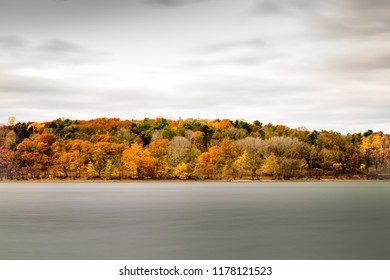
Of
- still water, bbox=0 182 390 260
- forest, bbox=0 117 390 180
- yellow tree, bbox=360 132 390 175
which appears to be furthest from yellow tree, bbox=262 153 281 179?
still water, bbox=0 182 390 260

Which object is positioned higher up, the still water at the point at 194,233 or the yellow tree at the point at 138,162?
the yellow tree at the point at 138,162

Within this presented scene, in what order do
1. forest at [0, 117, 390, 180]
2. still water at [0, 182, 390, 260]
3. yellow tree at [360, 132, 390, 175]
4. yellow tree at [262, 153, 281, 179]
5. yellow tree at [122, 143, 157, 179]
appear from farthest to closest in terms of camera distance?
yellow tree at [360, 132, 390, 175], forest at [0, 117, 390, 180], yellow tree at [262, 153, 281, 179], yellow tree at [122, 143, 157, 179], still water at [0, 182, 390, 260]

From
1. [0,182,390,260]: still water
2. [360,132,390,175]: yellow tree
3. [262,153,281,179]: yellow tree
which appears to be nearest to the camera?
[0,182,390,260]: still water

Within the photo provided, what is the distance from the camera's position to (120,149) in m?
161

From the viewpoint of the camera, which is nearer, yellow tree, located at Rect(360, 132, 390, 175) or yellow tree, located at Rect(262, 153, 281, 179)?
yellow tree, located at Rect(262, 153, 281, 179)

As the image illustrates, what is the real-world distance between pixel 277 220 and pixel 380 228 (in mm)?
8428

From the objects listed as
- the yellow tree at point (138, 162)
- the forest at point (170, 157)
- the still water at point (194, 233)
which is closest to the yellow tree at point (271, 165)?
the forest at point (170, 157)

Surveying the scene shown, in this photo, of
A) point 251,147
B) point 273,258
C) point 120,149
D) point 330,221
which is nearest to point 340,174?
point 251,147

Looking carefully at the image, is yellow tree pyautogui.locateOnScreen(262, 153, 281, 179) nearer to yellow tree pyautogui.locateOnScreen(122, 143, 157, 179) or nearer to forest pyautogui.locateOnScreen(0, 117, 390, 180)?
forest pyautogui.locateOnScreen(0, 117, 390, 180)

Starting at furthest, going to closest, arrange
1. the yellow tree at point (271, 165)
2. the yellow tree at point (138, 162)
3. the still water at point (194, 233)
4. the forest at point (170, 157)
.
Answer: the forest at point (170, 157) → the yellow tree at point (271, 165) → the yellow tree at point (138, 162) → the still water at point (194, 233)

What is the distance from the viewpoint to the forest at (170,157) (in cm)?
15725

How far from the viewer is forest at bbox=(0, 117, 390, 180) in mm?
157250

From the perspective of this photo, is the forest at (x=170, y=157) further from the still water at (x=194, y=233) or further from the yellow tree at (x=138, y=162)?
the still water at (x=194, y=233)

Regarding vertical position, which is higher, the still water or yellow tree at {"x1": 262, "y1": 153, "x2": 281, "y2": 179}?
yellow tree at {"x1": 262, "y1": 153, "x2": 281, "y2": 179}
